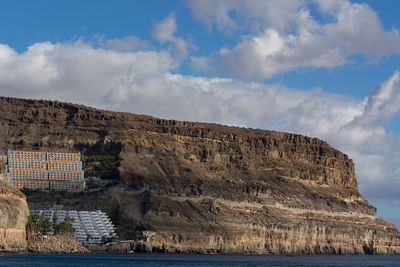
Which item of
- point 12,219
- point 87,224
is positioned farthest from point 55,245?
point 12,219

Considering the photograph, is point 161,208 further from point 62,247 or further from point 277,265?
point 277,265

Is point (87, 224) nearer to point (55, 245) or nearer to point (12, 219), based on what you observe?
point (55, 245)

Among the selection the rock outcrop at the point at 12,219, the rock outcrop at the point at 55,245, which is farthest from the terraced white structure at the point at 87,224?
the rock outcrop at the point at 12,219

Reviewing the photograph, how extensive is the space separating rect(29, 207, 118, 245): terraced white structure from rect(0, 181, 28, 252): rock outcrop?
33402 millimetres

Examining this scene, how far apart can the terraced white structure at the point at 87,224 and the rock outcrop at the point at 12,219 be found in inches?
1315

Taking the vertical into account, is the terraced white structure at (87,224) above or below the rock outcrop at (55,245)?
above

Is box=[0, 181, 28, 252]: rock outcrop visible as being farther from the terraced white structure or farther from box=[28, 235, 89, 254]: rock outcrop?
the terraced white structure

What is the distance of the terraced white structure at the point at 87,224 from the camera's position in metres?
170

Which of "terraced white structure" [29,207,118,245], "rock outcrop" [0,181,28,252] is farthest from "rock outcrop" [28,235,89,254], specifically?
"terraced white structure" [29,207,118,245]

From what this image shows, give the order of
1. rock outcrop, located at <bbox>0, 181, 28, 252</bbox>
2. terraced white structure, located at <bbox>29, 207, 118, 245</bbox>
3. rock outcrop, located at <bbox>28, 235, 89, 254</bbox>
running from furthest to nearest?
terraced white structure, located at <bbox>29, 207, 118, 245</bbox> → rock outcrop, located at <bbox>28, 235, 89, 254</bbox> → rock outcrop, located at <bbox>0, 181, 28, 252</bbox>

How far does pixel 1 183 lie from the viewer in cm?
13175

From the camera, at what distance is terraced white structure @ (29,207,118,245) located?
17038 centimetres

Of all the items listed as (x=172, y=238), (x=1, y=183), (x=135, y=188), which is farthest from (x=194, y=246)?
(x=1, y=183)

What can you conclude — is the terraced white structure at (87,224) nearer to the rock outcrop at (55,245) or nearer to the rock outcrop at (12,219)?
the rock outcrop at (55,245)
